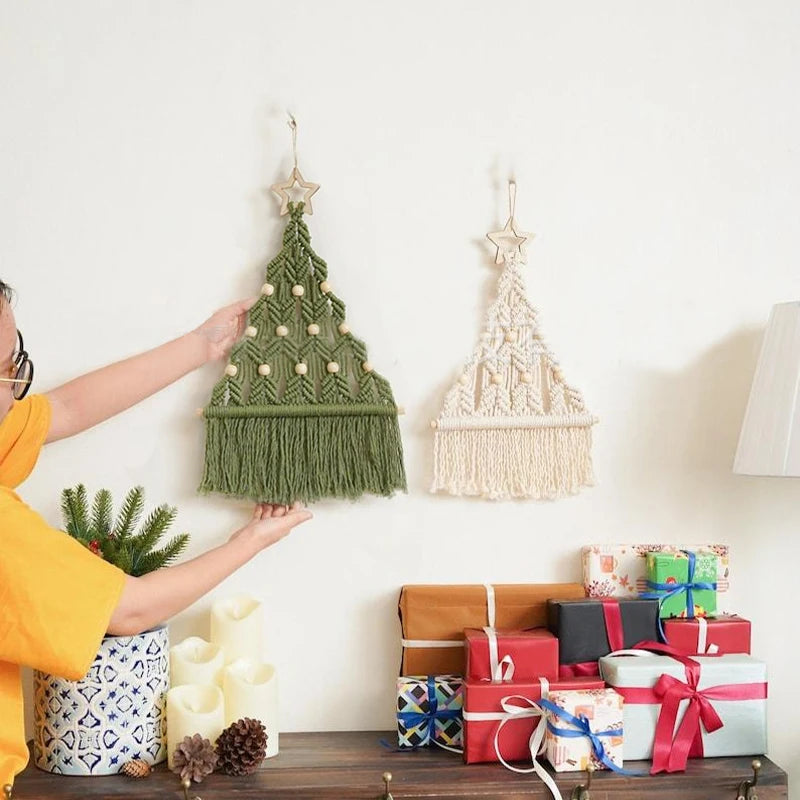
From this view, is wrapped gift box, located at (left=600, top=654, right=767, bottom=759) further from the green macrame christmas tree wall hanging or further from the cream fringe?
the green macrame christmas tree wall hanging

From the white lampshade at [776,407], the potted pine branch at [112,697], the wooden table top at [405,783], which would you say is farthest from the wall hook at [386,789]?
the white lampshade at [776,407]

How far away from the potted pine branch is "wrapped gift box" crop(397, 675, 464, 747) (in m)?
0.38

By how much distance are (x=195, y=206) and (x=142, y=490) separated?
50cm

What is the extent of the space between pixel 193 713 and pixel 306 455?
17.6 inches

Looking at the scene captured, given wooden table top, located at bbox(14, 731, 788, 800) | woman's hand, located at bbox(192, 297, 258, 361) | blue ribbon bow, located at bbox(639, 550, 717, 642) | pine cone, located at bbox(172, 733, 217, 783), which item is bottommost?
wooden table top, located at bbox(14, 731, 788, 800)

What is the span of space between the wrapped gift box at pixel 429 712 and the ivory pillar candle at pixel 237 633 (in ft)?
0.81

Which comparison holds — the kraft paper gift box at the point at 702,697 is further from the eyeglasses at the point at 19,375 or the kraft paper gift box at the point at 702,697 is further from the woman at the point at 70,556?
the eyeglasses at the point at 19,375

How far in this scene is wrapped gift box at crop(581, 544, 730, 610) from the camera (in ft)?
5.56

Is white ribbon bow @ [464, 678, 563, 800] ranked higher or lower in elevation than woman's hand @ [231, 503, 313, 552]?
lower

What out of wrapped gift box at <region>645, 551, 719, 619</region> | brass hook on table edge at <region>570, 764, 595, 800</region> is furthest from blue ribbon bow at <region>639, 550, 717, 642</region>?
brass hook on table edge at <region>570, 764, 595, 800</region>

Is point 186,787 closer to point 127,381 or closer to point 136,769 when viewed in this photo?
point 136,769

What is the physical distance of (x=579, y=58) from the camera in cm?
173

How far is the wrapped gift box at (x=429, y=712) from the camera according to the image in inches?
62.8

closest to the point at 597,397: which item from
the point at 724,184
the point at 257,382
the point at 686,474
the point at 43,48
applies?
the point at 686,474
